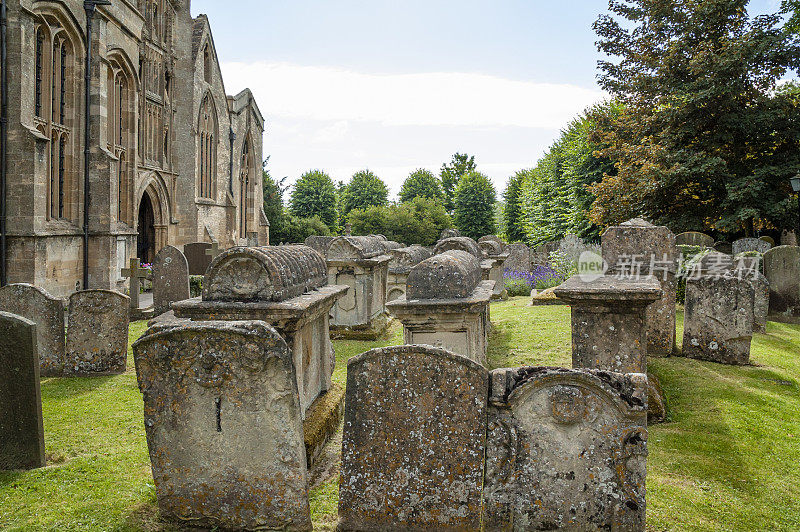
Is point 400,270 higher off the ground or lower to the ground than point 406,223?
lower

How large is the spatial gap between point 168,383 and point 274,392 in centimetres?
77

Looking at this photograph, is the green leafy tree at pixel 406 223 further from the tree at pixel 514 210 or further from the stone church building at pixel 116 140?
the stone church building at pixel 116 140

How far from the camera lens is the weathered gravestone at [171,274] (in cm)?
1296

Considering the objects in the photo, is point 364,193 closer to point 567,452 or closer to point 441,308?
point 441,308

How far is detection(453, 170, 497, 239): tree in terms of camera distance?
4728 centimetres

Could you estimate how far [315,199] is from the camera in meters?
51.0

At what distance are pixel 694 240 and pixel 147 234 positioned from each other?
852 inches

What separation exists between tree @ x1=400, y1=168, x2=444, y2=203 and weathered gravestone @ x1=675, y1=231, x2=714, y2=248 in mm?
41351

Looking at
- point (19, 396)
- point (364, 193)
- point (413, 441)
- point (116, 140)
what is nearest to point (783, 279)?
point (413, 441)

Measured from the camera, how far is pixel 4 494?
4633mm

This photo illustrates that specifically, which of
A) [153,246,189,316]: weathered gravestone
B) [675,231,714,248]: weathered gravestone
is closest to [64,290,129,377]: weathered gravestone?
[153,246,189,316]: weathered gravestone

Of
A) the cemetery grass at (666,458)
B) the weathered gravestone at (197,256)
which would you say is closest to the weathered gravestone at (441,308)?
the cemetery grass at (666,458)

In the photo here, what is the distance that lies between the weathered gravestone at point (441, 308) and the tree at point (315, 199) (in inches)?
1740

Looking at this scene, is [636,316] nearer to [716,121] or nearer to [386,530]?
[386,530]
